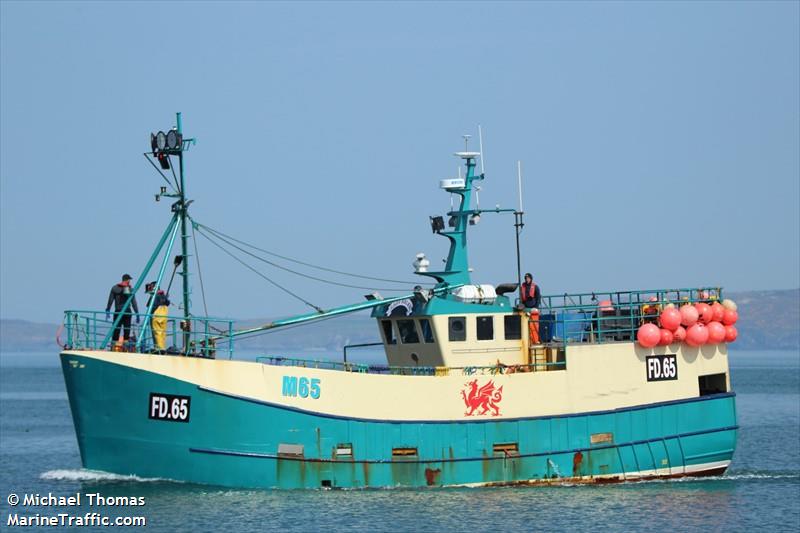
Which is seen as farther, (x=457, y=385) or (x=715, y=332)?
(x=715, y=332)

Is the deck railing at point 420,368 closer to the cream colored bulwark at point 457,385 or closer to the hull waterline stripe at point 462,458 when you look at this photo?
the cream colored bulwark at point 457,385

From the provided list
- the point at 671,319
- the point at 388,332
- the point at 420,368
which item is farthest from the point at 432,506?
the point at 671,319

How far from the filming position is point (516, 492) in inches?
1053

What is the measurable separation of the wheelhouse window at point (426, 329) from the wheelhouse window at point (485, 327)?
3.46 feet

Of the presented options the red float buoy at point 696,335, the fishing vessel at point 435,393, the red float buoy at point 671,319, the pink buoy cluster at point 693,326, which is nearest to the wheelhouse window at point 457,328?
the fishing vessel at point 435,393

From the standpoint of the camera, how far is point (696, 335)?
29062mm

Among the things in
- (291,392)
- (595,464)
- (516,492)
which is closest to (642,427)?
(595,464)

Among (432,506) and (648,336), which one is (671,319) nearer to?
(648,336)

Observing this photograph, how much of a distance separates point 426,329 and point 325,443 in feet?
13.4

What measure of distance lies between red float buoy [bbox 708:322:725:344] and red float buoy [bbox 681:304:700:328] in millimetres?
583

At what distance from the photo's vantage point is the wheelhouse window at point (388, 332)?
2962cm

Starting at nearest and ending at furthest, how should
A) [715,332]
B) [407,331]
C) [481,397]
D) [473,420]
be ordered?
1. [473,420]
2. [481,397]
3. [407,331]
4. [715,332]

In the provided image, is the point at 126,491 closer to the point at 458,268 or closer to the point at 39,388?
the point at 458,268

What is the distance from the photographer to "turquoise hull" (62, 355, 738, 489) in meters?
25.1
